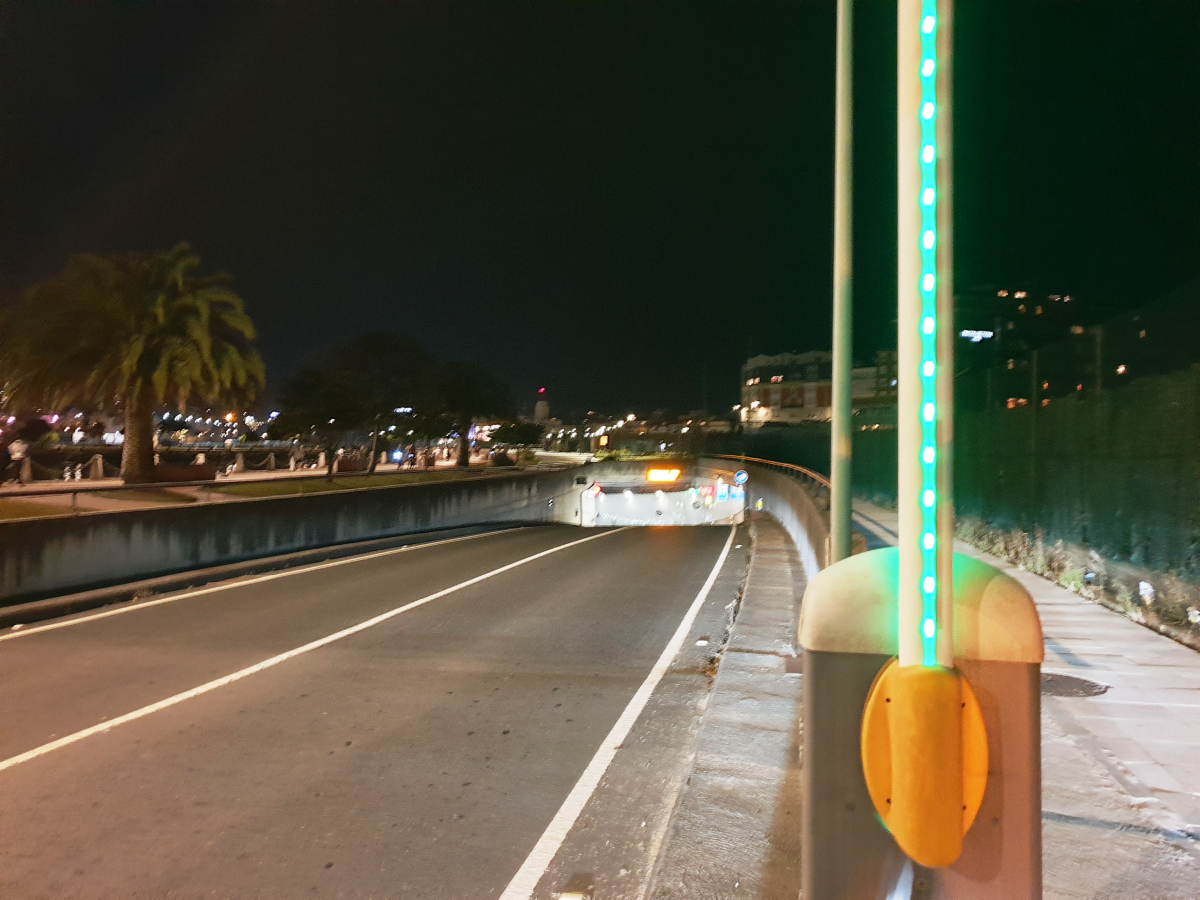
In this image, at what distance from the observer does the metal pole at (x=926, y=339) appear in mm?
2645

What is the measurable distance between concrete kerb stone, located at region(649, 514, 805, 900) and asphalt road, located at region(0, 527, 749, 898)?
260mm

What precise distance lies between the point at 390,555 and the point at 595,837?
14391 mm

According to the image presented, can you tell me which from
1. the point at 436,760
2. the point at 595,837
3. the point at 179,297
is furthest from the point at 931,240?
the point at 179,297

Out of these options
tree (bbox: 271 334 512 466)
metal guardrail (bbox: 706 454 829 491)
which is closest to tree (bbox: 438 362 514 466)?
tree (bbox: 271 334 512 466)

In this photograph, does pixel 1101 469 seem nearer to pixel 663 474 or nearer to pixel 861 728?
pixel 861 728

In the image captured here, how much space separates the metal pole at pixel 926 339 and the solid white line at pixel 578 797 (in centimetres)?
288

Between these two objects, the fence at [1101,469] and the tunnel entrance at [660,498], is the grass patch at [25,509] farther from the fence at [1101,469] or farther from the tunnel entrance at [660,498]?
the tunnel entrance at [660,498]

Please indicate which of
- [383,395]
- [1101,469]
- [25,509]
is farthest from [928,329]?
[383,395]

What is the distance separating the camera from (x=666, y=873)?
180 inches

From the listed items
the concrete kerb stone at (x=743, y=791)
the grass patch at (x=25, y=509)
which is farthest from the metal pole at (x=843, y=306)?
the grass patch at (x=25, y=509)

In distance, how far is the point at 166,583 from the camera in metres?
14.1

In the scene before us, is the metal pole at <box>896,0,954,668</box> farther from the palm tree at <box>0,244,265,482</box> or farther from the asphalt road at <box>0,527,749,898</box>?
the palm tree at <box>0,244,265,482</box>

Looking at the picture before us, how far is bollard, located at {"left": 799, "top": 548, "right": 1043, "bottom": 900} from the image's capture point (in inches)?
106

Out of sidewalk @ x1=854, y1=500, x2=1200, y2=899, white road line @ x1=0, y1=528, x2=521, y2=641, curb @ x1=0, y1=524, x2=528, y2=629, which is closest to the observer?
sidewalk @ x1=854, y1=500, x2=1200, y2=899
